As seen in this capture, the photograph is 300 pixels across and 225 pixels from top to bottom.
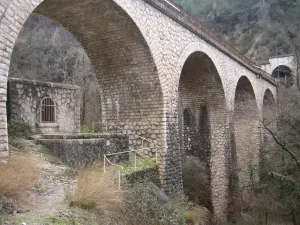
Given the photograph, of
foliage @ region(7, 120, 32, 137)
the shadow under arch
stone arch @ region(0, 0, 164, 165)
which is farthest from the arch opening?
foliage @ region(7, 120, 32, 137)

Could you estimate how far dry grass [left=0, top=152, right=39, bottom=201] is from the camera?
3.96 meters

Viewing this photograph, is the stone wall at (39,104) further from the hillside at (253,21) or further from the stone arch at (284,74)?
the hillside at (253,21)

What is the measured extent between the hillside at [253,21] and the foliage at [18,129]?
29594 millimetres

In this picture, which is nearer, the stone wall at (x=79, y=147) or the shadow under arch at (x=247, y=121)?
the stone wall at (x=79, y=147)

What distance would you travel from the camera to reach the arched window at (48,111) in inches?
363

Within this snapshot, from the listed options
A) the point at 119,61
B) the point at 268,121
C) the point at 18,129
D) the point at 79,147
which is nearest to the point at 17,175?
the point at 79,147

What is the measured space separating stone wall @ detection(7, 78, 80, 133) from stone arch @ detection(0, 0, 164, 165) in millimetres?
986

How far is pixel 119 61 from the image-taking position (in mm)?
9750

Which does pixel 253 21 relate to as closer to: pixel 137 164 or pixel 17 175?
pixel 137 164

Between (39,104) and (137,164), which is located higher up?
(39,104)

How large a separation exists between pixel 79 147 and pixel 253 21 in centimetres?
3484

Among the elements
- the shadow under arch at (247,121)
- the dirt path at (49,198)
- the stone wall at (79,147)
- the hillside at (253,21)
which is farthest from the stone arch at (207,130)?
the hillside at (253,21)

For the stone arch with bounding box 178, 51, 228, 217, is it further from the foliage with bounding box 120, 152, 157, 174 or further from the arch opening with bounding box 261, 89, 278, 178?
the foliage with bounding box 120, 152, 157, 174

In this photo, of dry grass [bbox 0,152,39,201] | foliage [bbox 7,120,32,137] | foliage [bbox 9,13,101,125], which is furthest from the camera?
foliage [bbox 9,13,101,125]
